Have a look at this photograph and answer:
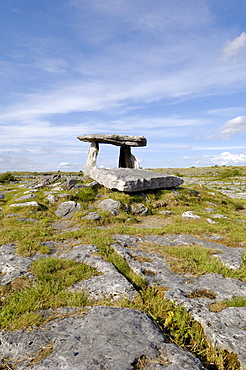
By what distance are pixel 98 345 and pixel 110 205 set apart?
14170 millimetres

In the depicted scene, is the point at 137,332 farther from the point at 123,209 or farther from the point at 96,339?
the point at 123,209

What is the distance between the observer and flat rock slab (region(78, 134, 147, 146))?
26.2 metres

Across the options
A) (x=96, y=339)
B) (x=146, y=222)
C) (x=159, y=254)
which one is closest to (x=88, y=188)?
(x=146, y=222)

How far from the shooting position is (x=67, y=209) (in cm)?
1762

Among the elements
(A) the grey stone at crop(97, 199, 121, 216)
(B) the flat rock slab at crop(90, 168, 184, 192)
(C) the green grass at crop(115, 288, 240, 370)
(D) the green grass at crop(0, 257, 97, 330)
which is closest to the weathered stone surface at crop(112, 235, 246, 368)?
(C) the green grass at crop(115, 288, 240, 370)

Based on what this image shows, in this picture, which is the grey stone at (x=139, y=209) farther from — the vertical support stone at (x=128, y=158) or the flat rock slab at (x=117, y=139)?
the vertical support stone at (x=128, y=158)

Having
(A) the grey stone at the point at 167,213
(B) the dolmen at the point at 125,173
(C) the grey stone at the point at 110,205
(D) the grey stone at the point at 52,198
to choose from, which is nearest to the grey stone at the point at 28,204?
(D) the grey stone at the point at 52,198

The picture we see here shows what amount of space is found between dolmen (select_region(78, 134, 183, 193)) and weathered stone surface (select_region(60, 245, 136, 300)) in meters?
11.5

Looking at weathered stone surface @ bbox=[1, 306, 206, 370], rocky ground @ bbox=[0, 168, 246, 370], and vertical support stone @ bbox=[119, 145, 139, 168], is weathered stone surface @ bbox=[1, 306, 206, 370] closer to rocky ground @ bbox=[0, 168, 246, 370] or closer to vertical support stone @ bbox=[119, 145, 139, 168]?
rocky ground @ bbox=[0, 168, 246, 370]

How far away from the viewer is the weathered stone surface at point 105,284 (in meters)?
5.90

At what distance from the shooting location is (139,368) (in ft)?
10.7

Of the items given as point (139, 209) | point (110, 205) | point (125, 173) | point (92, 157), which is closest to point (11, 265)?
point (110, 205)

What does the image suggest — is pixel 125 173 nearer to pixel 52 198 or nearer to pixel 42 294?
pixel 52 198

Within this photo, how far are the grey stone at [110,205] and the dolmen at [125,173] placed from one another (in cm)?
153
